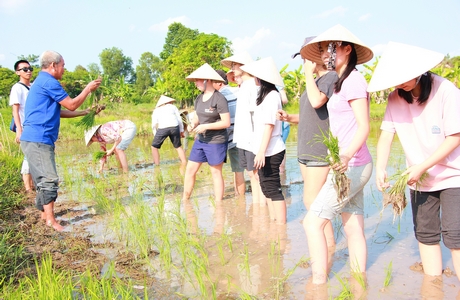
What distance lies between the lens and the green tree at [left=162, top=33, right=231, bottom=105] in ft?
96.7

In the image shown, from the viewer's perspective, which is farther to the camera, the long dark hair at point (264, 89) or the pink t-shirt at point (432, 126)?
the long dark hair at point (264, 89)

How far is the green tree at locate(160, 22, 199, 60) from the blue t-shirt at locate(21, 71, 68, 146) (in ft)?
154

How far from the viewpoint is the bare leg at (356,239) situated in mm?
3045

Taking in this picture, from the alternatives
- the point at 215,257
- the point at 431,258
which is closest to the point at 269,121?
the point at 215,257

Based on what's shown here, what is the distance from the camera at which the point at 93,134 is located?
26.4 feet

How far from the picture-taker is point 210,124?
5.21 metres

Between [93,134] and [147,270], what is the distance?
5.11 m

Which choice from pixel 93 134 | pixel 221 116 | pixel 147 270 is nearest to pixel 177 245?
pixel 147 270

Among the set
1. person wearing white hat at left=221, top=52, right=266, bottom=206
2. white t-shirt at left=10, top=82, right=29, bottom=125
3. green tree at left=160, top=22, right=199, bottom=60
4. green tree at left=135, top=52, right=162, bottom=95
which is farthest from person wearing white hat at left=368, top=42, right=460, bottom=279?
green tree at left=135, top=52, right=162, bottom=95

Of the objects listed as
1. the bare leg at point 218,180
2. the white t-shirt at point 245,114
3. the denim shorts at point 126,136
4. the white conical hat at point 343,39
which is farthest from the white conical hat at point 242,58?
the denim shorts at point 126,136

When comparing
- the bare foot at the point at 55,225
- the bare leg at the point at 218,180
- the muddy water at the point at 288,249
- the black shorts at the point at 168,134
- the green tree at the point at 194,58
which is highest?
the green tree at the point at 194,58

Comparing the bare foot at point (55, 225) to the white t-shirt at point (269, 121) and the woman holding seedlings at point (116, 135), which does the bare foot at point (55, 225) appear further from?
the woman holding seedlings at point (116, 135)

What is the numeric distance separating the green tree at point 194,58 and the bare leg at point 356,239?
26.5 m

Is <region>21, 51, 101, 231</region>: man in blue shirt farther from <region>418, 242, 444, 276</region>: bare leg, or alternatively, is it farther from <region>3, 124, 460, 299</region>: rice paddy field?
<region>418, 242, 444, 276</region>: bare leg
